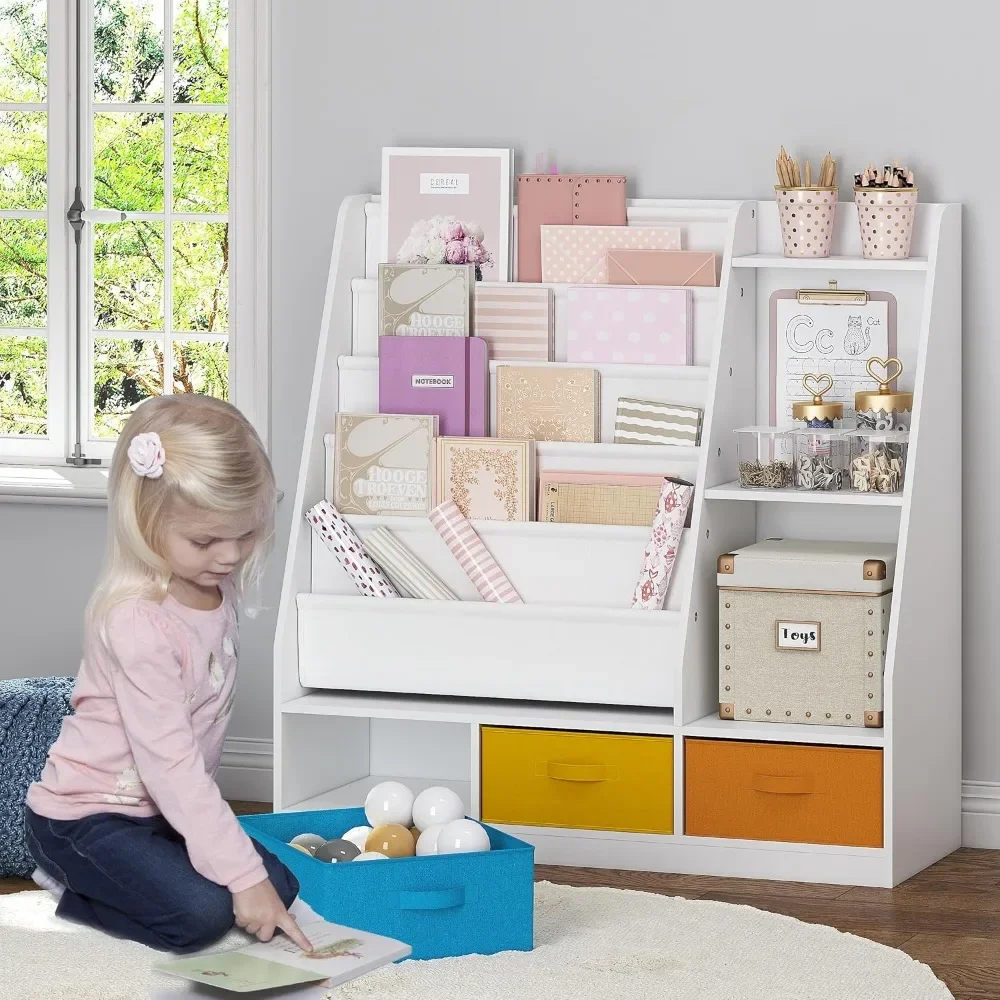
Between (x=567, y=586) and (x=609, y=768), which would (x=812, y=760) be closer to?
(x=609, y=768)

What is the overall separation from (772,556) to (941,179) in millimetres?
764

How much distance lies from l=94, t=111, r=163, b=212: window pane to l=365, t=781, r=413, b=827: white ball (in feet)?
5.30

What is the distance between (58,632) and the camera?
3582mm

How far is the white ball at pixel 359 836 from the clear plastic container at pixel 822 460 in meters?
0.97

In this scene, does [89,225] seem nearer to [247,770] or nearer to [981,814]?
[247,770]

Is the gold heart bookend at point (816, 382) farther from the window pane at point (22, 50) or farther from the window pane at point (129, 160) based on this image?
the window pane at point (22, 50)

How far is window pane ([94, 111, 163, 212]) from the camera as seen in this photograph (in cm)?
358

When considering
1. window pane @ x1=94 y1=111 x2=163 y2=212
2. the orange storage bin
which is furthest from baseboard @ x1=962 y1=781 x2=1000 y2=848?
window pane @ x1=94 y1=111 x2=163 y2=212

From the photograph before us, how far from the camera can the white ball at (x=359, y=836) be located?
243cm

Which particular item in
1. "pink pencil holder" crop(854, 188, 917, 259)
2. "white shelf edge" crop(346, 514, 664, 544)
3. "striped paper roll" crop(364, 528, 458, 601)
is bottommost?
"striped paper roll" crop(364, 528, 458, 601)

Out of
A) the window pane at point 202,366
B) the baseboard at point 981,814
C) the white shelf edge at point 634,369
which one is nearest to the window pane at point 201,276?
the window pane at point 202,366

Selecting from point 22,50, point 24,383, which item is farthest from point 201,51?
point 24,383

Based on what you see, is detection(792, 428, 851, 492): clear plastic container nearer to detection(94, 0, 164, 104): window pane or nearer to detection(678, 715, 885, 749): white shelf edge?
detection(678, 715, 885, 749): white shelf edge

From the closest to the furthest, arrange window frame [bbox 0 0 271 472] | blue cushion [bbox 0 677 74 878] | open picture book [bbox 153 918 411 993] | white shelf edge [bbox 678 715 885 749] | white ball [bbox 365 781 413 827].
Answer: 1. open picture book [bbox 153 918 411 993]
2. white ball [bbox 365 781 413 827]
3. white shelf edge [bbox 678 715 885 749]
4. blue cushion [bbox 0 677 74 878]
5. window frame [bbox 0 0 271 472]
